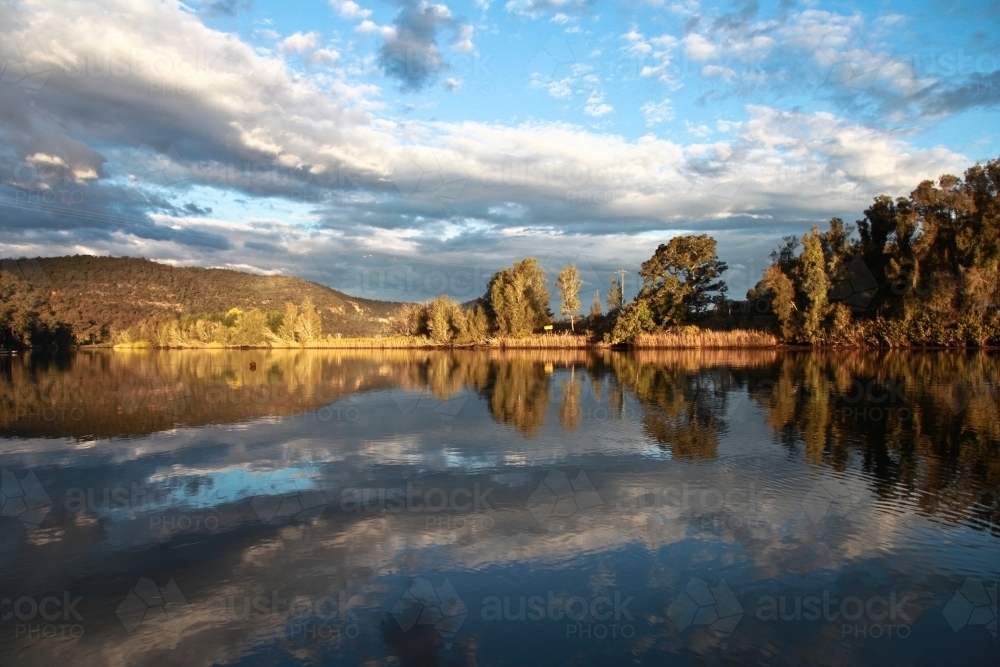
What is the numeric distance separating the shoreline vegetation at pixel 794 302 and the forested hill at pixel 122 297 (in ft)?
108

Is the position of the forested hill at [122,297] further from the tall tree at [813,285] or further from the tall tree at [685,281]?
the tall tree at [813,285]

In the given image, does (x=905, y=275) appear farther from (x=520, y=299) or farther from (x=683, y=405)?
(x=683, y=405)

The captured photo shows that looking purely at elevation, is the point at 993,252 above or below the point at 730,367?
above

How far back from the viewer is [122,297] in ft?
430

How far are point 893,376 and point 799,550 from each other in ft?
76.2

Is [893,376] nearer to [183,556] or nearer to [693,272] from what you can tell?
[183,556]

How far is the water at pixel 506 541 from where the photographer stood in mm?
5012

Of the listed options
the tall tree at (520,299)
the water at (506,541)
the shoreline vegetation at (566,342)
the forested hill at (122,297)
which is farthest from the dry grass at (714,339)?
the forested hill at (122,297)

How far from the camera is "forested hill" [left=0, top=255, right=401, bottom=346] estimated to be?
9931 centimetres

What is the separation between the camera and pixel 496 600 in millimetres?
5645

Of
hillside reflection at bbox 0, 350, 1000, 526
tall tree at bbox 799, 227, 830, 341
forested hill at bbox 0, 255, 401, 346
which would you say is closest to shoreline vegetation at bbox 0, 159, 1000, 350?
tall tree at bbox 799, 227, 830, 341

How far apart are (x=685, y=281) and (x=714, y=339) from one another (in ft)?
22.3

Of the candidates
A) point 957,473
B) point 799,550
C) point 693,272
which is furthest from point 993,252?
point 799,550

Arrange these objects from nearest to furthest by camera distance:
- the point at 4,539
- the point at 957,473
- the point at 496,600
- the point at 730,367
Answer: the point at 496,600 < the point at 4,539 < the point at 957,473 < the point at 730,367
